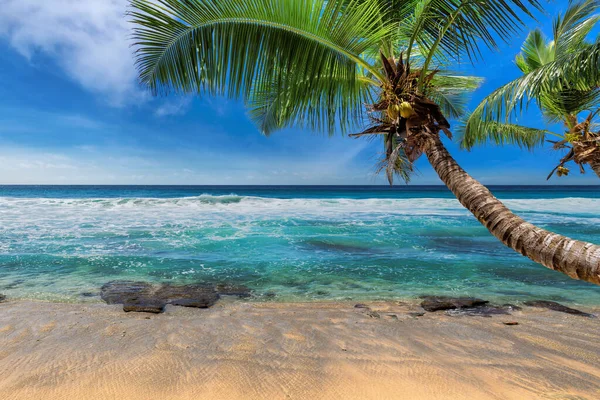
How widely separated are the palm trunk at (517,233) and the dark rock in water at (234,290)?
3838mm

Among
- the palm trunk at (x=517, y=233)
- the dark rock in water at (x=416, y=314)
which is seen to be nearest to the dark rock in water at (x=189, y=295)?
the dark rock in water at (x=416, y=314)

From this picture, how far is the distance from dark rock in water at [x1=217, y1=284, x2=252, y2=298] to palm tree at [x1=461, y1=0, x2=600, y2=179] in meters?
6.17

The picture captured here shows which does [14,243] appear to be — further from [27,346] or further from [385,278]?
[385,278]

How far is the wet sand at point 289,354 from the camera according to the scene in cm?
218

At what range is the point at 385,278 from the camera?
6371 mm

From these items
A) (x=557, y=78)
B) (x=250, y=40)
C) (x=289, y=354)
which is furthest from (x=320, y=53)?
(x=557, y=78)

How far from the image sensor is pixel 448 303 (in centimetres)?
488

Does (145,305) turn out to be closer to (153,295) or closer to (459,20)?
(153,295)

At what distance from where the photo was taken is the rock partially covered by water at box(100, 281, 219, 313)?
15.0 feet

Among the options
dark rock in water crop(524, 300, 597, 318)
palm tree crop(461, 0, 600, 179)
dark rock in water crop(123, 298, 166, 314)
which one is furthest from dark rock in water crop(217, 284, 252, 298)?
palm tree crop(461, 0, 600, 179)

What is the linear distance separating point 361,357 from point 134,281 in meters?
4.74

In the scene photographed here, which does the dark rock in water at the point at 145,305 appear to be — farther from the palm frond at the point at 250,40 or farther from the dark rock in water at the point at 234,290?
the palm frond at the point at 250,40

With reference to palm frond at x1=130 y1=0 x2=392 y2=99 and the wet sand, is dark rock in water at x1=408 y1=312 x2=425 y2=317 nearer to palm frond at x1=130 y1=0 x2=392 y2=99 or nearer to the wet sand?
the wet sand

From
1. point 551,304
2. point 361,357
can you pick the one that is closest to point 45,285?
point 361,357
